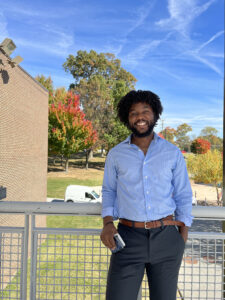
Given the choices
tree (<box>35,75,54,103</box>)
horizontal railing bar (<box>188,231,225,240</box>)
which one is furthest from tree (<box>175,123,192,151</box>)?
horizontal railing bar (<box>188,231,225,240</box>)

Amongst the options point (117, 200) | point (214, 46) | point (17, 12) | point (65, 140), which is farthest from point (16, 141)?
point (214, 46)

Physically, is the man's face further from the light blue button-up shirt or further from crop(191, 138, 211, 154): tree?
crop(191, 138, 211, 154): tree

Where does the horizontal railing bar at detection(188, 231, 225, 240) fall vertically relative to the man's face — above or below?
below

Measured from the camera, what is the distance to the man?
146 cm

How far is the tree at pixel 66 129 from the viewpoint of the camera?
29.3 meters

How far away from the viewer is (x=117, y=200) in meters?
1.63

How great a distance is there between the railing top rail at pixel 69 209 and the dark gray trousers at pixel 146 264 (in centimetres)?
37

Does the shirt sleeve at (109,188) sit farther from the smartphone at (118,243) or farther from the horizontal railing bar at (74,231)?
the horizontal railing bar at (74,231)

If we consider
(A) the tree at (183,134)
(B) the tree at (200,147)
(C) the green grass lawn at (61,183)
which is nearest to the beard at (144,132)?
(C) the green grass lawn at (61,183)

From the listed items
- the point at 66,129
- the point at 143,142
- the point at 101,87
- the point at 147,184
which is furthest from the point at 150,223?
the point at 101,87

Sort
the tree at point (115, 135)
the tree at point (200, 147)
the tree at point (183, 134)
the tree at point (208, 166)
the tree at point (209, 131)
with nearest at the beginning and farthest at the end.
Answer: the tree at point (208, 166) < the tree at point (115, 135) < the tree at point (200, 147) < the tree at point (183, 134) < the tree at point (209, 131)

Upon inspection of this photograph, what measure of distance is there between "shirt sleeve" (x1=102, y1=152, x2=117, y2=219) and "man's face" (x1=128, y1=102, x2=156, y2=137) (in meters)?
0.21

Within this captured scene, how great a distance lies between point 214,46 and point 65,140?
218 feet

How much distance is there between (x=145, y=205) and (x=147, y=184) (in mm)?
105
